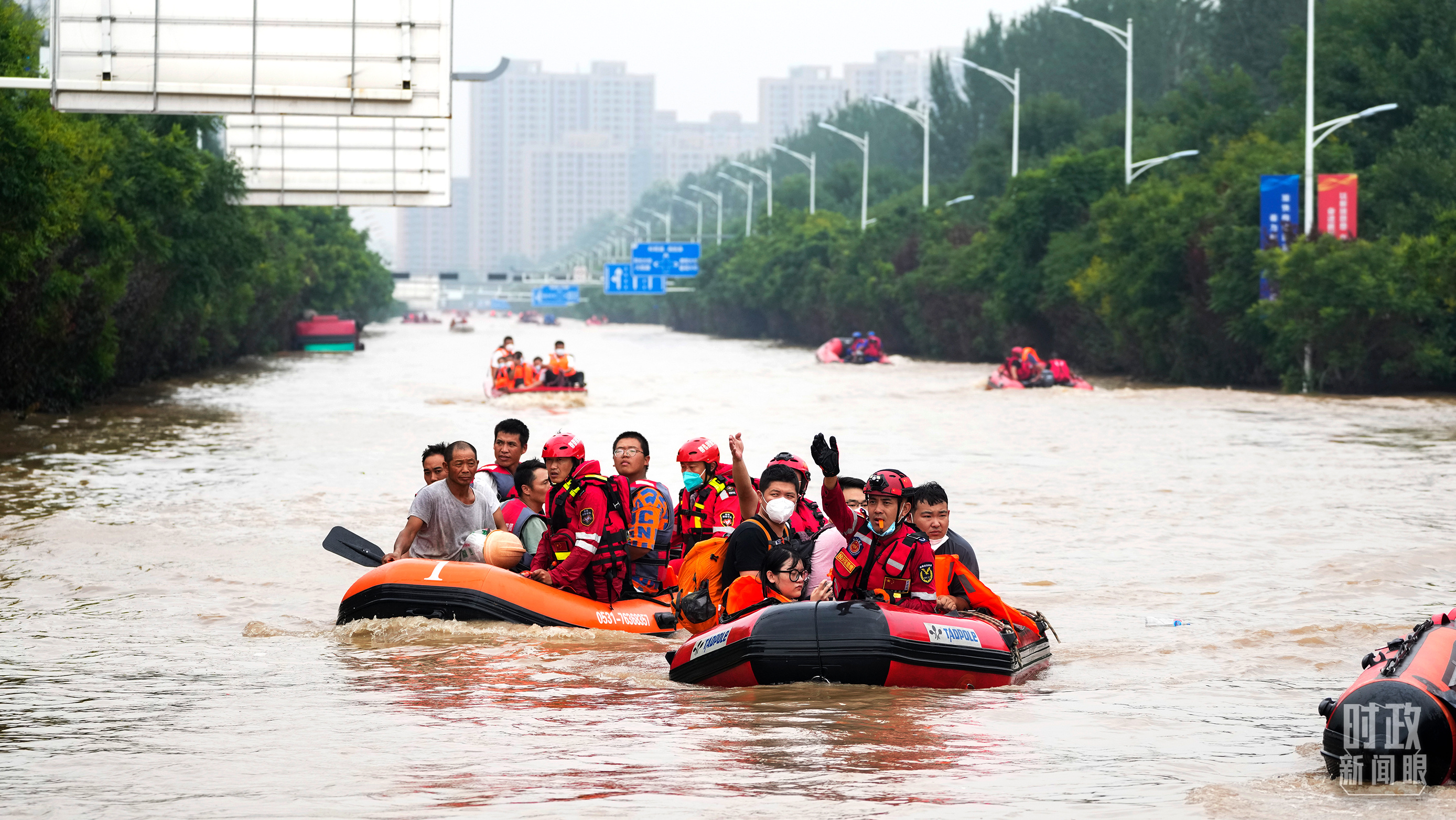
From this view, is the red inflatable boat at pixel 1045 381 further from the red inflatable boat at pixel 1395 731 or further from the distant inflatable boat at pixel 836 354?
the red inflatable boat at pixel 1395 731

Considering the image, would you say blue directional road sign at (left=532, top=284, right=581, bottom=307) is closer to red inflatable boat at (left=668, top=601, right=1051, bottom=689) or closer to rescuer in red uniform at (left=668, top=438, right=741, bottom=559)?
rescuer in red uniform at (left=668, top=438, right=741, bottom=559)

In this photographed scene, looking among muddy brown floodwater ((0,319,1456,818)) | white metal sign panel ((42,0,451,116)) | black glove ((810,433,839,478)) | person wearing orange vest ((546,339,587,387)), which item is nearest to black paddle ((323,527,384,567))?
muddy brown floodwater ((0,319,1456,818))

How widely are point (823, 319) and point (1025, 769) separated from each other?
271 ft

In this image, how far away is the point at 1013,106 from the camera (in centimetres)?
7856

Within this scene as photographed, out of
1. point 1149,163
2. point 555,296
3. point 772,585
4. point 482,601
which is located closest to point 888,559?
point 772,585

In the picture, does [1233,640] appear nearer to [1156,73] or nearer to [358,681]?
[358,681]

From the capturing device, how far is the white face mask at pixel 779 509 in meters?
10.5

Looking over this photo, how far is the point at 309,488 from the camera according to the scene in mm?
22406

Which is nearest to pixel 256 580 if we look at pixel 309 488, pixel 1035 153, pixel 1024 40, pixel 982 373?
pixel 309 488

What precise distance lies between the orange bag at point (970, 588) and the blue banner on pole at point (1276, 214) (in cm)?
3230

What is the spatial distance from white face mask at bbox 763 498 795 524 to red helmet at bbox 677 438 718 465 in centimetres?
103

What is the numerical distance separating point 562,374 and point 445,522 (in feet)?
94.2

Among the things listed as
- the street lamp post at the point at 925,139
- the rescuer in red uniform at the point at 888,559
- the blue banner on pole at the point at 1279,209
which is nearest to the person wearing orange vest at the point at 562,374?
the blue banner on pole at the point at 1279,209

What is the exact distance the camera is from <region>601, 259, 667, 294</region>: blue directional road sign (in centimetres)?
9906
